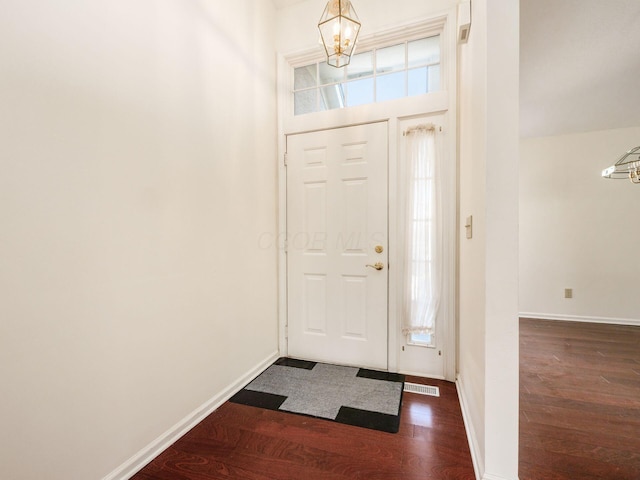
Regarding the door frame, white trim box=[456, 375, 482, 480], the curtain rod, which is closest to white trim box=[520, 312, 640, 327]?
the door frame

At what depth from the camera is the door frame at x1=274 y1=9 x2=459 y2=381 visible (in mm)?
2191

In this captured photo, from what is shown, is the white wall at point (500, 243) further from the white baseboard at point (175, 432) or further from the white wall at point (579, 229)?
the white wall at point (579, 229)

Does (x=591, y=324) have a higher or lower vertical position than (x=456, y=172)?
lower

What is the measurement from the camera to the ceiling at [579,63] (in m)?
2.00

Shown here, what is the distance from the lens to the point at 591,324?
12.4 ft

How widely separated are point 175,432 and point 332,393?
1002 millimetres

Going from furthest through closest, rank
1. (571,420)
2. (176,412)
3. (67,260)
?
1. (571,420)
2. (176,412)
3. (67,260)

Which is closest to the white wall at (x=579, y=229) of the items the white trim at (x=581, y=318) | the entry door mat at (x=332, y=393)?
the white trim at (x=581, y=318)

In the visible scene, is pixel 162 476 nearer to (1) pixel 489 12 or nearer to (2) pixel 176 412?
(2) pixel 176 412

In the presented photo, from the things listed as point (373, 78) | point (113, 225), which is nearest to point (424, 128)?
point (373, 78)

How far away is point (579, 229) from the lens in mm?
3930

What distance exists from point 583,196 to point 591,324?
1729 mm

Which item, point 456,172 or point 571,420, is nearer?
point 571,420

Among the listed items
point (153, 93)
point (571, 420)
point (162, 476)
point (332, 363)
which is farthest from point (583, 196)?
point (162, 476)
